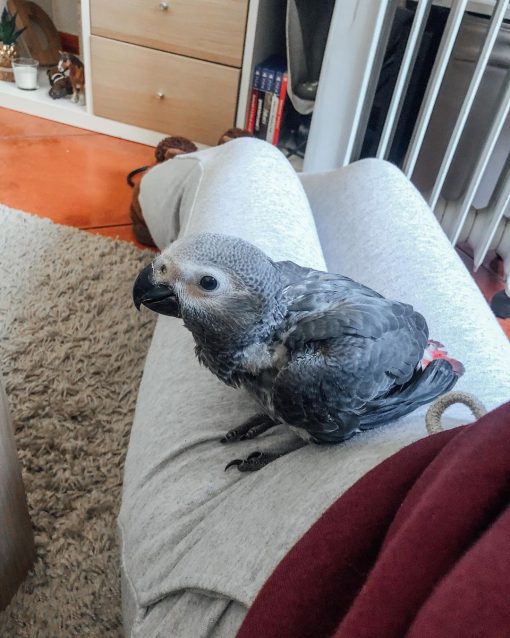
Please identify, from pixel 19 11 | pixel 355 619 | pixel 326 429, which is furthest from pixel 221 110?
pixel 355 619

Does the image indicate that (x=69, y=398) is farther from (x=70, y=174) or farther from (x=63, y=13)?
(x=63, y=13)

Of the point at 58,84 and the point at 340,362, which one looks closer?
the point at 340,362

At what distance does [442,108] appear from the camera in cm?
139

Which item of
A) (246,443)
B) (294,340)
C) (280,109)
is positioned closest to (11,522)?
(246,443)

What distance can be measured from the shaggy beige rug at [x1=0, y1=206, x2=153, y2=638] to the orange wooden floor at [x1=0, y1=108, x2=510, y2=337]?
4.5 inches

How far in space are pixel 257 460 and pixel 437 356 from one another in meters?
0.27

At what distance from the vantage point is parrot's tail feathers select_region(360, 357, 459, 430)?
0.58m

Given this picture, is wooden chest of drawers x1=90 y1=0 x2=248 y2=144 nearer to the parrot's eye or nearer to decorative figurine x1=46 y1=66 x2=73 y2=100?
decorative figurine x1=46 y1=66 x2=73 y2=100

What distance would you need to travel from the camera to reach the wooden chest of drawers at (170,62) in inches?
66.7

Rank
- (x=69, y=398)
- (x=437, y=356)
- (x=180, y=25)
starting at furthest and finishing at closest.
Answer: (x=180, y=25) → (x=69, y=398) → (x=437, y=356)

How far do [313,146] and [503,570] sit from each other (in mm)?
1369

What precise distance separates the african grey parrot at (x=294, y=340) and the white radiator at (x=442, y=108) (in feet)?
2.93

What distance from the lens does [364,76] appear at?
1.33m

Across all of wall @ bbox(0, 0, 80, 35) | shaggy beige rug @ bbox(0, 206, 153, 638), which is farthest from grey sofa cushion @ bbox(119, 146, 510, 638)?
wall @ bbox(0, 0, 80, 35)
